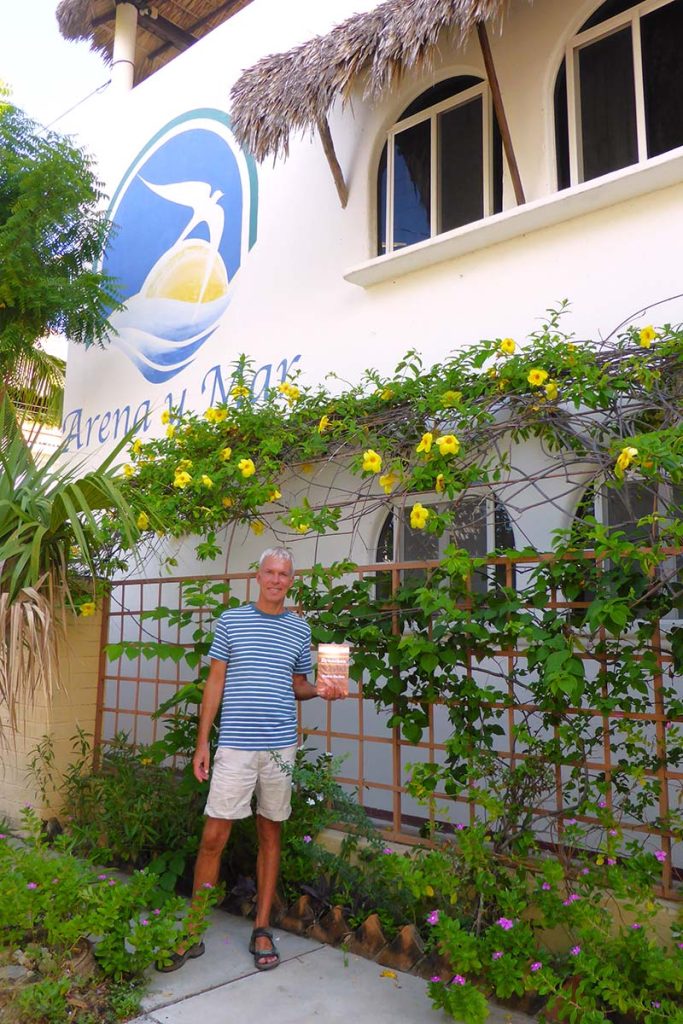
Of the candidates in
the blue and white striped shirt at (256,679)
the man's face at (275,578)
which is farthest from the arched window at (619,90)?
the blue and white striped shirt at (256,679)

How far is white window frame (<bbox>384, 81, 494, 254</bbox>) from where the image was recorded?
5789 millimetres

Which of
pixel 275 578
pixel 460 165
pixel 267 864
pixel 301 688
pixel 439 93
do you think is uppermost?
pixel 439 93

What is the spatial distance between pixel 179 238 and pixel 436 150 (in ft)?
9.26

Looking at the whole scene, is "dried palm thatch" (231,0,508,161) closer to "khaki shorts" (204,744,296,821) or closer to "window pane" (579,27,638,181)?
"window pane" (579,27,638,181)

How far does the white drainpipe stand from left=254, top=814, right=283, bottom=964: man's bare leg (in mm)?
8506

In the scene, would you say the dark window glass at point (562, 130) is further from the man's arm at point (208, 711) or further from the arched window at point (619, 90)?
the man's arm at point (208, 711)

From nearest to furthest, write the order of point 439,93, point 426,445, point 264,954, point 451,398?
1. point 264,954
2. point 426,445
3. point 451,398
4. point 439,93

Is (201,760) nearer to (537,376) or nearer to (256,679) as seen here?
(256,679)

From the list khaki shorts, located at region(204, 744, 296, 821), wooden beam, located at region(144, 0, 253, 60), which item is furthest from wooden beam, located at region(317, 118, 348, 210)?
wooden beam, located at region(144, 0, 253, 60)

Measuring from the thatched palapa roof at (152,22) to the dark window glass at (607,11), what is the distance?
20.9 feet

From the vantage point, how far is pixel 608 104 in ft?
17.3

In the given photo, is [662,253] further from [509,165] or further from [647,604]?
[647,604]

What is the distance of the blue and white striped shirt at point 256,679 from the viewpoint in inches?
144

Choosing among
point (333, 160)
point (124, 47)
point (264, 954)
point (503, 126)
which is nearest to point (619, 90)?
point (503, 126)
